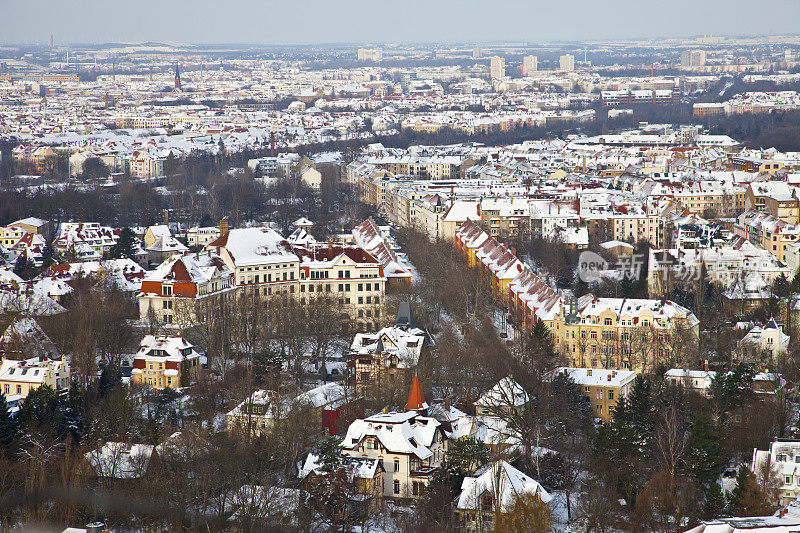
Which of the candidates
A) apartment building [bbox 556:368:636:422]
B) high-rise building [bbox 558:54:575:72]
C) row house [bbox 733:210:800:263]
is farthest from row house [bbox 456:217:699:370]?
high-rise building [bbox 558:54:575:72]

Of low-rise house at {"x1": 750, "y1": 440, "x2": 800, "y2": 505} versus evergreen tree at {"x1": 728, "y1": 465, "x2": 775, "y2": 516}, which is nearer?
evergreen tree at {"x1": 728, "y1": 465, "x2": 775, "y2": 516}

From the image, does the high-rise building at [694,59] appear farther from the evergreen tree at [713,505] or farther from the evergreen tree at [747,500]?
the evergreen tree at [713,505]

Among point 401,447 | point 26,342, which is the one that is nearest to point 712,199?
point 26,342

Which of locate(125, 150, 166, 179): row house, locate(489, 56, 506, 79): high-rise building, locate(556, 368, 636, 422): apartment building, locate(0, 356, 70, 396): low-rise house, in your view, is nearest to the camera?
locate(556, 368, 636, 422): apartment building

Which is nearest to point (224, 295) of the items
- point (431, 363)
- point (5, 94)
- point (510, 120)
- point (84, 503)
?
point (431, 363)

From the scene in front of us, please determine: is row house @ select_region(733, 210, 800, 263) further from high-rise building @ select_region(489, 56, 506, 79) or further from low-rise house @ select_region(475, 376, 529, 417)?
high-rise building @ select_region(489, 56, 506, 79)

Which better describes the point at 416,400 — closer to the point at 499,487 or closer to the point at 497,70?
the point at 499,487

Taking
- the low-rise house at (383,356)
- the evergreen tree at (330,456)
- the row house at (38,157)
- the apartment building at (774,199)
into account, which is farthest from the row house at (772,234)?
the row house at (38,157)

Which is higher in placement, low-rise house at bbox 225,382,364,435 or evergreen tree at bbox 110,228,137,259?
low-rise house at bbox 225,382,364,435

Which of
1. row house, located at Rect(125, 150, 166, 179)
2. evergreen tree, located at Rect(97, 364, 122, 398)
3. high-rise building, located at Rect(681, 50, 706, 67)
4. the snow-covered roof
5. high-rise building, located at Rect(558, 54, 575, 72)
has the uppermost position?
the snow-covered roof
